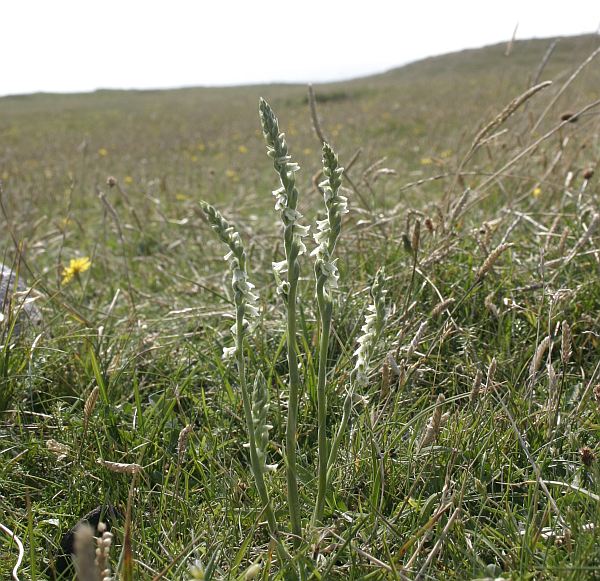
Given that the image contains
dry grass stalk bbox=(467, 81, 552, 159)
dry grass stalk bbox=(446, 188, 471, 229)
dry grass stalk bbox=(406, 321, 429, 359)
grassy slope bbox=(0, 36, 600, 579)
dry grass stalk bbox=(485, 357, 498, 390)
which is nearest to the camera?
grassy slope bbox=(0, 36, 600, 579)

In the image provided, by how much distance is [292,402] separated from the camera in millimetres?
1221

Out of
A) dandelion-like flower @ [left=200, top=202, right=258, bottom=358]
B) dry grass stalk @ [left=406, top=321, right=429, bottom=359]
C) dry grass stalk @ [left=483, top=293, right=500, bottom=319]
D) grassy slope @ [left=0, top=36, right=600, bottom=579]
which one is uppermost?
dandelion-like flower @ [left=200, top=202, right=258, bottom=358]

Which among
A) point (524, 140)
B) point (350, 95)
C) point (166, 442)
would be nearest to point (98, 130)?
point (350, 95)

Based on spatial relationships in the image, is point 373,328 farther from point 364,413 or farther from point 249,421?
point 364,413

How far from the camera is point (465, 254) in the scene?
9.22ft

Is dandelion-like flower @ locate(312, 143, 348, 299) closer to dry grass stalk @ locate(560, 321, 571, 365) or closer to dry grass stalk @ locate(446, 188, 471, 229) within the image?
dry grass stalk @ locate(560, 321, 571, 365)

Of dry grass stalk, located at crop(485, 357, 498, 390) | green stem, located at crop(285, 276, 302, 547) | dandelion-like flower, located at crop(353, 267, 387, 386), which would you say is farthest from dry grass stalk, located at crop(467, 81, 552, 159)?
green stem, located at crop(285, 276, 302, 547)

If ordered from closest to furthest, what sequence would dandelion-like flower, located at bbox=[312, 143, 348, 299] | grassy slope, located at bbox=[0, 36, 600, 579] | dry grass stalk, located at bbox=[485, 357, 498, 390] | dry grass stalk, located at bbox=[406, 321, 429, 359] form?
dandelion-like flower, located at bbox=[312, 143, 348, 299] < grassy slope, located at bbox=[0, 36, 600, 579] < dry grass stalk, located at bbox=[485, 357, 498, 390] < dry grass stalk, located at bbox=[406, 321, 429, 359]

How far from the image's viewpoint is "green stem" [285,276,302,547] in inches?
44.1

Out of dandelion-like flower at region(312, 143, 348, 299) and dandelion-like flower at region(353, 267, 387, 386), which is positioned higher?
dandelion-like flower at region(312, 143, 348, 299)

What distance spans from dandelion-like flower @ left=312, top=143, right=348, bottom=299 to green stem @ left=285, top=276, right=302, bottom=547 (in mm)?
58

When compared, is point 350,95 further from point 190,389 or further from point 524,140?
point 190,389

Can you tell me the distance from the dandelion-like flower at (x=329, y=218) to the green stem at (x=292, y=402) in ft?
0.19

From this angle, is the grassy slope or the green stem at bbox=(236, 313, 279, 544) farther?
the grassy slope
